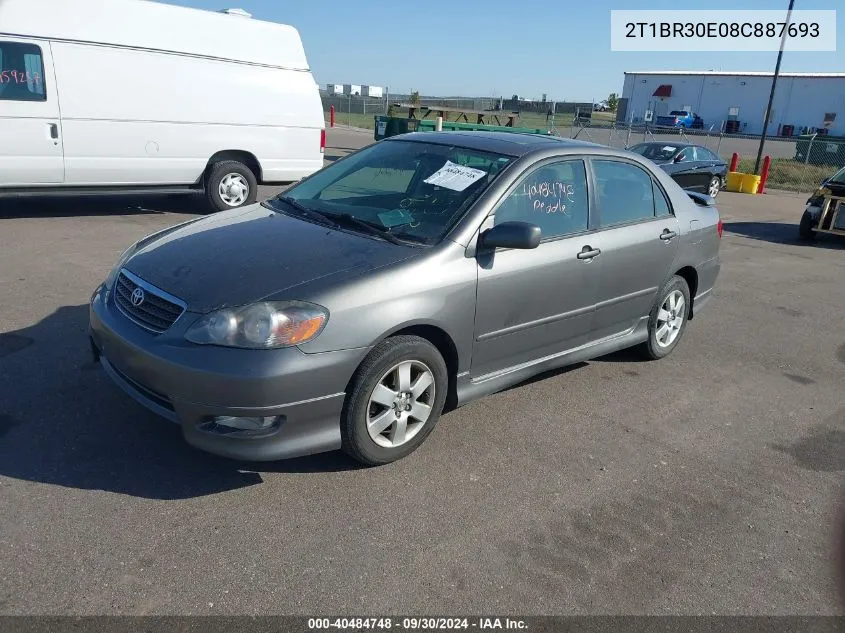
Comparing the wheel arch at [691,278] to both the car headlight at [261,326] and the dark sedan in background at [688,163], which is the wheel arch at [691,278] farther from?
the dark sedan in background at [688,163]

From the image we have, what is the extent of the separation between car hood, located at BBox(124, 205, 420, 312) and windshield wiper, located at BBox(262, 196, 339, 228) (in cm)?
8

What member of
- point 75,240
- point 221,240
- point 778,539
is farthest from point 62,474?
point 75,240

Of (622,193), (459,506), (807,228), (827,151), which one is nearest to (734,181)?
(827,151)

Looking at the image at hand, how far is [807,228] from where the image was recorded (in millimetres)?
12031

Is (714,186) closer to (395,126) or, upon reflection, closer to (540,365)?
(395,126)

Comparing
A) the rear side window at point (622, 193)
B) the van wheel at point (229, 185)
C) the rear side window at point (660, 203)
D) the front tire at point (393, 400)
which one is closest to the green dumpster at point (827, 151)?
the van wheel at point (229, 185)

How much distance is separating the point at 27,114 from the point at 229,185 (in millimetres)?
2662

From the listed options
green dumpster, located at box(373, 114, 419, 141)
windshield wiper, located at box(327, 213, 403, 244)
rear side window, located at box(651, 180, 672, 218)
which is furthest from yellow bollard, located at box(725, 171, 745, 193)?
windshield wiper, located at box(327, 213, 403, 244)

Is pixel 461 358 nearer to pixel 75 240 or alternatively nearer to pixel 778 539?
pixel 778 539

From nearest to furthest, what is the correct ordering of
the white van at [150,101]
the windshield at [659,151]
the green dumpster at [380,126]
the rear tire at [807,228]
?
1. the white van at [150,101]
2. the rear tire at [807,228]
3. the windshield at [659,151]
4. the green dumpster at [380,126]

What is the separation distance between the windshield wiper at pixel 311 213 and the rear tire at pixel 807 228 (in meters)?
10.5

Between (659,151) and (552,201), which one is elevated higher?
(552,201)

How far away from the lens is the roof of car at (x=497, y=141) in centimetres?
436

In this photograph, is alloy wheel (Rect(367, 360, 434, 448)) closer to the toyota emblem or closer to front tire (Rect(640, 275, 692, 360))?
the toyota emblem
